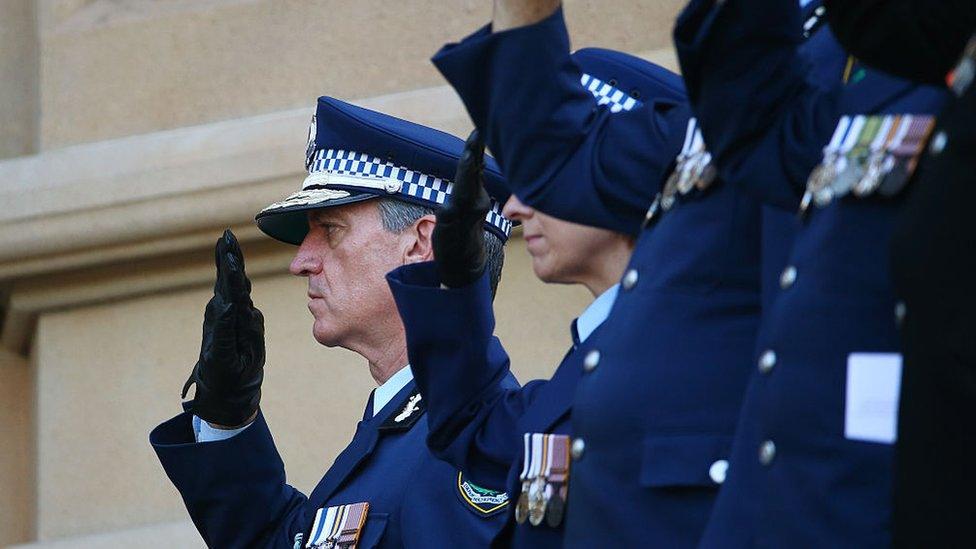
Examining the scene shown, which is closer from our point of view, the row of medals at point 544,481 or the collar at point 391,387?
the row of medals at point 544,481

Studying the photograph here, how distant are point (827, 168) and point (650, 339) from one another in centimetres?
35

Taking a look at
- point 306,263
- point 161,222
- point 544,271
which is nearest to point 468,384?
point 544,271

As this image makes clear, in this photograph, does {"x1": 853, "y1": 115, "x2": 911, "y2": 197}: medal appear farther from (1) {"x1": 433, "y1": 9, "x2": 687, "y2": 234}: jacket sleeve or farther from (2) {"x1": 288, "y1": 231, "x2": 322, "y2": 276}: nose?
(2) {"x1": 288, "y1": 231, "x2": 322, "y2": 276}: nose

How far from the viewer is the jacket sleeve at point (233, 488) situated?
3490 mm

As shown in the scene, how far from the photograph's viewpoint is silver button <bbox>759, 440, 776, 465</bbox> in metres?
1.93

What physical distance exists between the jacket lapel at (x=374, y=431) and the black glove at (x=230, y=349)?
0.19 meters

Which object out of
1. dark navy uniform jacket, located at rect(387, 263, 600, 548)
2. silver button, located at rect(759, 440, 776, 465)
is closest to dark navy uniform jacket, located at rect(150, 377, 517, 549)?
dark navy uniform jacket, located at rect(387, 263, 600, 548)

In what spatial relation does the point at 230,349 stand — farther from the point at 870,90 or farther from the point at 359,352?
the point at 870,90

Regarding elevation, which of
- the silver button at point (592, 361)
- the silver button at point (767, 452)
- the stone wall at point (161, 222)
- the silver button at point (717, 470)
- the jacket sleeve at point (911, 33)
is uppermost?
the jacket sleeve at point (911, 33)

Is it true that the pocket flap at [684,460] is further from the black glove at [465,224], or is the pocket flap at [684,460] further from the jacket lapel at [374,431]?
the jacket lapel at [374,431]

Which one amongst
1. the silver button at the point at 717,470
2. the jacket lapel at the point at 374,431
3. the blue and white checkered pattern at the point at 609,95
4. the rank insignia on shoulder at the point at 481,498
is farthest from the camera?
the jacket lapel at the point at 374,431

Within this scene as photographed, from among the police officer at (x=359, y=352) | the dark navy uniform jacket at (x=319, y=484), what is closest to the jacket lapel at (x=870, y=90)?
the police officer at (x=359, y=352)

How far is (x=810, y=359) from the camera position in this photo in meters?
1.93

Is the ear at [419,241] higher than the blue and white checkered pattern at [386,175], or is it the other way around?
the blue and white checkered pattern at [386,175]
